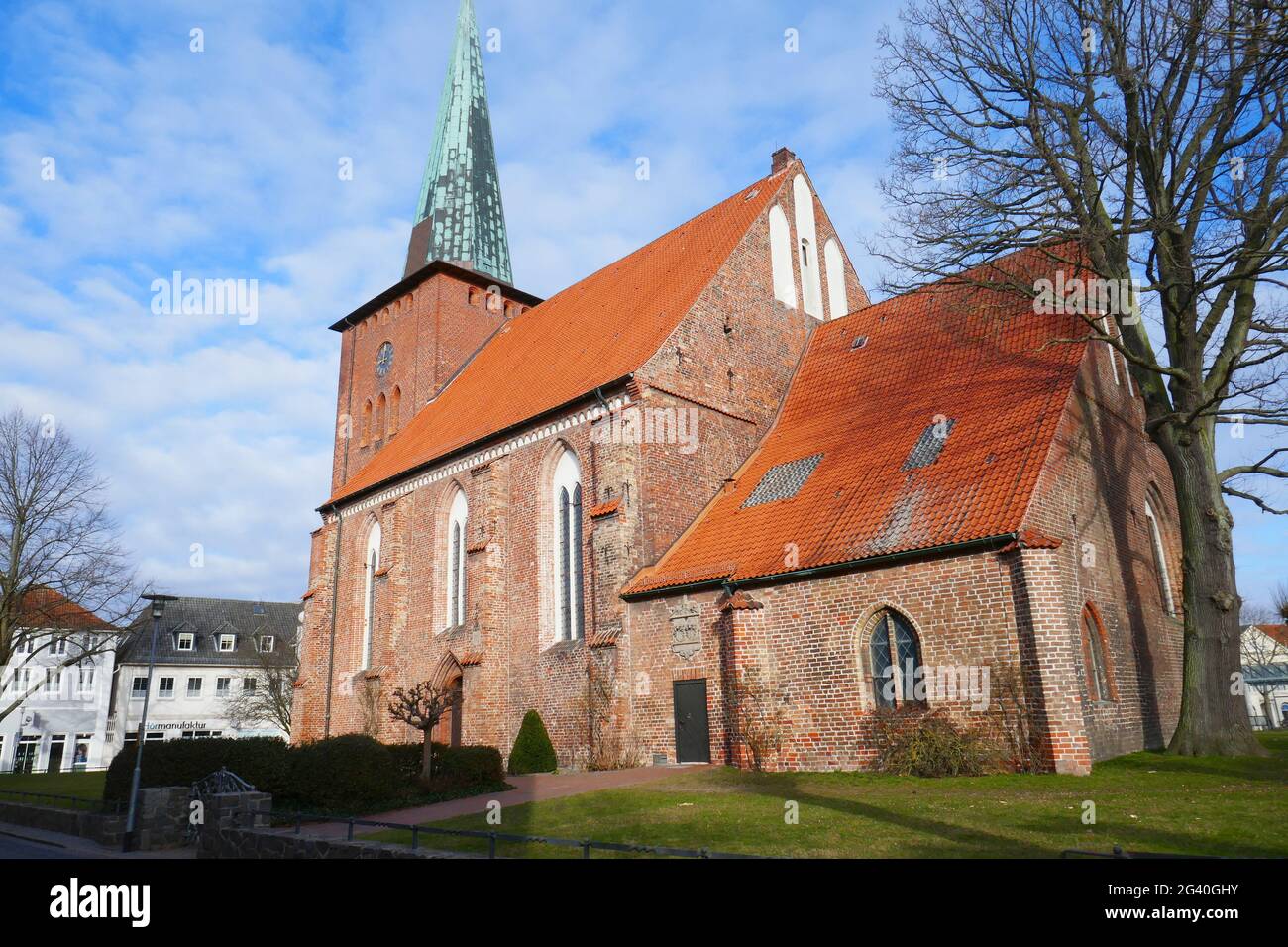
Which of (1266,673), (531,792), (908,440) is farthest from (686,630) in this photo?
(1266,673)

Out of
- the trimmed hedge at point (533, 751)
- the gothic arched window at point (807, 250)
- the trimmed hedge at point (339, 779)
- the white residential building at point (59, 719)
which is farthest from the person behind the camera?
the white residential building at point (59, 719)

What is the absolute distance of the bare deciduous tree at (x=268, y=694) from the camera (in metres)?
45.2

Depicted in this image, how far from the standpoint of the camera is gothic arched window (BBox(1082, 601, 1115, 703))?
1344 cm

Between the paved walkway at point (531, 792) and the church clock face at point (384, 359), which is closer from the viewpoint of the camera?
the paved walkway at point (531, 792)

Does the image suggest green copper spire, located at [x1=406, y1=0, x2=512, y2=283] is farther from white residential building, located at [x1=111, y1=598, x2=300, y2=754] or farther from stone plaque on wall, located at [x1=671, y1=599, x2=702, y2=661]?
white residential building, located at [x1=111, y1=598, x2=300, y2=754]

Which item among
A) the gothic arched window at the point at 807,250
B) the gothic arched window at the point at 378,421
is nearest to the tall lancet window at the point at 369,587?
the gothic arched window at the point at 378,421

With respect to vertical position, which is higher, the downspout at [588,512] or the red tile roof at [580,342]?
the red tile roof at [580,342]

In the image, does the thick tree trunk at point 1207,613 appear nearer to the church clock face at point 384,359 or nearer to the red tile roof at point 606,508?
the red tile roof at point 606,508

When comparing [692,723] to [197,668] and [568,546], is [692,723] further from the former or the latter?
[197,668]

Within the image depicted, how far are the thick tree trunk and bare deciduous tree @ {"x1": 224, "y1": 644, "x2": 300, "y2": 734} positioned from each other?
41.2m

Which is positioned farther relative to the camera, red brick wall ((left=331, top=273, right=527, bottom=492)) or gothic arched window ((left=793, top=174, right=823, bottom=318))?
red brick wall ((left=331, top=273, right=527, bottom=492))

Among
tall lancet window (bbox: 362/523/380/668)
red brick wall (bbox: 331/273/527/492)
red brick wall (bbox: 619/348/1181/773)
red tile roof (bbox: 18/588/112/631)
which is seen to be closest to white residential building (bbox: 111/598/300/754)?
red tile roof (bbox: 18/588/112/631)

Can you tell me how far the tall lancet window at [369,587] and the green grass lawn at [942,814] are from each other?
15.2m

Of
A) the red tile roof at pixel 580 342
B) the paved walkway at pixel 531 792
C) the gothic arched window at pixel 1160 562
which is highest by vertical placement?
the red tile roof at pixel 580 342
